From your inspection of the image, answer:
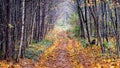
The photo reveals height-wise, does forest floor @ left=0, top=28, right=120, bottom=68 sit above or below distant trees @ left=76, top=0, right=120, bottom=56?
below

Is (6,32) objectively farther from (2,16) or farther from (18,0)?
(18,0)

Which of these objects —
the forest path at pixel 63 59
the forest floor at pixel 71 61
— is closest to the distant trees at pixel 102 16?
the forest floor at pixel 71 61

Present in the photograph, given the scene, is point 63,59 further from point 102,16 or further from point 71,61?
point 102,16

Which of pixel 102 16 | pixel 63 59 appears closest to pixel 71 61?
pixel 63 59

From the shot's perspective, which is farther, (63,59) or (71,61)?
(63,59)

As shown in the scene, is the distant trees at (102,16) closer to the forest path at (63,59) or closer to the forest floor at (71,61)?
the forest floor at (71,61)

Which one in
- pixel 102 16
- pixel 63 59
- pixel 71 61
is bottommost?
pixel 63 59

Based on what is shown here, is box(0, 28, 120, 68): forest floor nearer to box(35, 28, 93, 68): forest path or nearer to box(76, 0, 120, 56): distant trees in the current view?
box(35, 28, 93, 68): forest path

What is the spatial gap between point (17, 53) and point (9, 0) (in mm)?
3436

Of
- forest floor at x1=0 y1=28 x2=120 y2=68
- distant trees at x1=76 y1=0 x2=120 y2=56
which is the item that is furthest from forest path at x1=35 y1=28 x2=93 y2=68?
distant trees at x1=76 y1=0 x2=120 y2=56

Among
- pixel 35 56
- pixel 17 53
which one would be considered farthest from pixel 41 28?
pixel 17 53

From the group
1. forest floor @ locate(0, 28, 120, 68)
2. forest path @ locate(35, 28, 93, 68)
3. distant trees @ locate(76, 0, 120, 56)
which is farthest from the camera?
distant trees @ locate(76, 0, 120, 56)

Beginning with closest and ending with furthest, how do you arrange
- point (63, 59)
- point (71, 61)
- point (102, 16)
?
point (71, 61)
point (63, 59)
point (102, 16)

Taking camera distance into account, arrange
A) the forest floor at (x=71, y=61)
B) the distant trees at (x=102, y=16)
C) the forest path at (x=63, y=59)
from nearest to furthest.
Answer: the forest floor at (x=71, y=61) < the forest path at (x=63, y=59) < the distant trees at (x=102, y=16)
